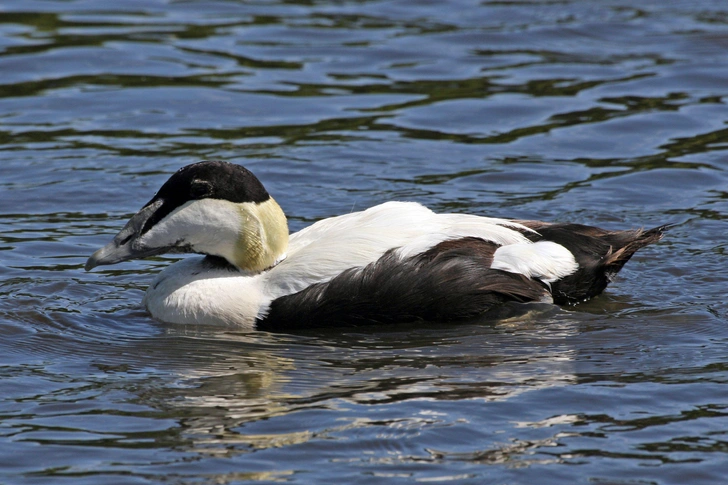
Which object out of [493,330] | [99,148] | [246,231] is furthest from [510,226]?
[99,148]

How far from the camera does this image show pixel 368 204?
9289 mm

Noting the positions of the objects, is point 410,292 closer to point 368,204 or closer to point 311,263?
point 311,263

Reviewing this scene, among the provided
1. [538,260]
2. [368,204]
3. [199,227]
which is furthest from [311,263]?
[368,204]

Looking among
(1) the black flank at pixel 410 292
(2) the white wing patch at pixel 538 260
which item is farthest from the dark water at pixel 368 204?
(2) the white wing patch at pixel 538 260

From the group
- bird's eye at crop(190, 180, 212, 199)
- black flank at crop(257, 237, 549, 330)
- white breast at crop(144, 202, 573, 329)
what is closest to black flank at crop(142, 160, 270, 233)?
bird's eye at crop(190, 180, 212, 199)

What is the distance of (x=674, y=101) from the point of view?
11555 millimetres

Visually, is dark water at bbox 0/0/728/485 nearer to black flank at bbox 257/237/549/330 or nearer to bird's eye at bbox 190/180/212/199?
black flank at bbox 257/237/549/330

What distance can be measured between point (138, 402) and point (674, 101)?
7.21 m

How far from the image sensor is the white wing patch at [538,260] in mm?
6988

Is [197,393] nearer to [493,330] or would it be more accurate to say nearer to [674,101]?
[493,330]

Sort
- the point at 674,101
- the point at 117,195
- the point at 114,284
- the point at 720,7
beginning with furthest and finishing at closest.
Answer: the point at 720,7, the point at 674,101, the point at 117,195, the point at 114,284

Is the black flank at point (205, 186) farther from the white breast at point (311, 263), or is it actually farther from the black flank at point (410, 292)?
the black flank at point (410, 292)

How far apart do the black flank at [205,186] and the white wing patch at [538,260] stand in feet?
4.64

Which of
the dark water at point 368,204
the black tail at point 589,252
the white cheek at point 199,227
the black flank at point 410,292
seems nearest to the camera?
the dark water at point 368,204
